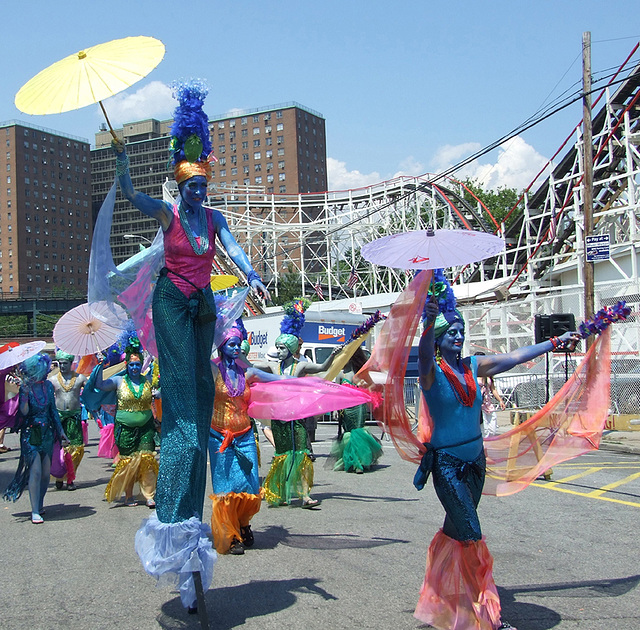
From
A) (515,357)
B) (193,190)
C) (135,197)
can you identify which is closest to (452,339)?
(515,357)

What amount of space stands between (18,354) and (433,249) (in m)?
5.68

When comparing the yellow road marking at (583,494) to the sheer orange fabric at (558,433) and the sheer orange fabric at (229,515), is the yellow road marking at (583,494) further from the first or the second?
the sheer orange fabric at (229,515)

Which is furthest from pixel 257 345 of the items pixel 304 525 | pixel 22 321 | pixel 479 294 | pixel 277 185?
pixel 277 185

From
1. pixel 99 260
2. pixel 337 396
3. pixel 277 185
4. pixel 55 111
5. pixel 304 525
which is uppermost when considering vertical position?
pixel 277 185

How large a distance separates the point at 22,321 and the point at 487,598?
309ft

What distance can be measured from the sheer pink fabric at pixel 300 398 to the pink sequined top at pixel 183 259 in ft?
5.69

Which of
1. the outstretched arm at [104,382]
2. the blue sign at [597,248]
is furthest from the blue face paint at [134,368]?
the blue sign at [597,248]

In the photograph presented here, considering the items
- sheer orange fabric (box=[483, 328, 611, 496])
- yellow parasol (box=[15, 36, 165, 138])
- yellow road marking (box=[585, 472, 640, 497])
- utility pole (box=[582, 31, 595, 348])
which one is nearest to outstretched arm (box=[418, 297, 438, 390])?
sheer orange fabric (box=[483, 328, 611, 496])

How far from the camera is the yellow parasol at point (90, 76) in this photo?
385 centimetres

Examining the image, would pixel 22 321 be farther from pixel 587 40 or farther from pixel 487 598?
pixel 487 598

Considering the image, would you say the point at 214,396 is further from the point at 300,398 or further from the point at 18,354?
the point at 18,354

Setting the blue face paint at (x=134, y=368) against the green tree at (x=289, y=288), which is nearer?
the blue face paint at (x=134, y=368)

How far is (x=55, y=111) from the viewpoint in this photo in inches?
150

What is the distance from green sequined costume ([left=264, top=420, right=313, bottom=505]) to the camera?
799cm
